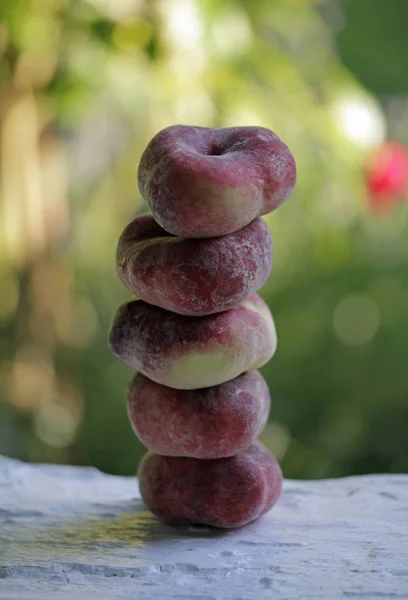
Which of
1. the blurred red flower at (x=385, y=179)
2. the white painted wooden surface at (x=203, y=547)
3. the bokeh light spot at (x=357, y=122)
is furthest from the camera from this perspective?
the blurred red flower at (x=385, y=179)

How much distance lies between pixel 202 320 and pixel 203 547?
0.62 feet

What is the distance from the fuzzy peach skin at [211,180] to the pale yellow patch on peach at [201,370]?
100 mm

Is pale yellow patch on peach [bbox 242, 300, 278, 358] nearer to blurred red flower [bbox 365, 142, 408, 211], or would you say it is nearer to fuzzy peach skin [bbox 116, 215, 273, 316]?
fuzzy peach skin [bbox 116, 215, 273, 316]

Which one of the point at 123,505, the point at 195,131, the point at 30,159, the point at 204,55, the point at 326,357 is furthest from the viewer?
the point at 326,357

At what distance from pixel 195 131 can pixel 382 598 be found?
1.30 ft

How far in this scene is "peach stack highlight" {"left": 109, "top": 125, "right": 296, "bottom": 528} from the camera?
658 millimetres

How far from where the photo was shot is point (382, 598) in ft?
1.94

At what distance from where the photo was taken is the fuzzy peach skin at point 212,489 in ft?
2.38

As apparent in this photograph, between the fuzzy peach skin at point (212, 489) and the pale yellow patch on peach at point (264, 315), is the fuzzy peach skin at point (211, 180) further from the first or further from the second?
the fuzzy peach skin at point (212, 489)

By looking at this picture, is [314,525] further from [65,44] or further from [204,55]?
[65,44]

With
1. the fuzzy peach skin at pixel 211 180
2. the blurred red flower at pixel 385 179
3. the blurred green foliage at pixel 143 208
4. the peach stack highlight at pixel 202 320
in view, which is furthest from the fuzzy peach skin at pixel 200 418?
the blurred red flower at pixel 385 179

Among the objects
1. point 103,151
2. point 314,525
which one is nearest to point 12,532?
point 314,525

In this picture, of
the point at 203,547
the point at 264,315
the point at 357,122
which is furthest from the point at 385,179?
the point at 203,547

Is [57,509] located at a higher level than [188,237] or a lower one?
lower
